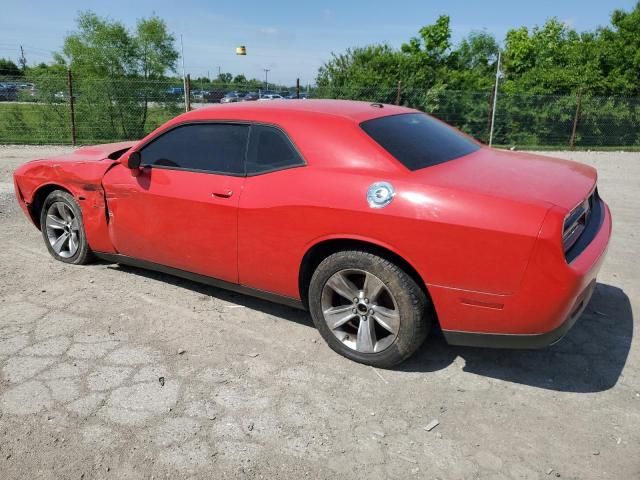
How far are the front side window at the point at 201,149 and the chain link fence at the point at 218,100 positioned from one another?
11984 mm

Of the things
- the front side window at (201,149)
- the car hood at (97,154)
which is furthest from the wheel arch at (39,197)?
the front side window at (201,149)

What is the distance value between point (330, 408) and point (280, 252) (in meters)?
1.08

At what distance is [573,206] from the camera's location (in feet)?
9.32

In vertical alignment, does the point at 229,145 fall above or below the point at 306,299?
above

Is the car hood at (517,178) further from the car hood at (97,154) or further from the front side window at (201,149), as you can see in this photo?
the car hood at (97,154)

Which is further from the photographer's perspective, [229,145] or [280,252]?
[229,145]

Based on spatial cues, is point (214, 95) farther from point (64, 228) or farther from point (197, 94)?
point (64, 228)

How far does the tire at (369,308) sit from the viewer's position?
307cm

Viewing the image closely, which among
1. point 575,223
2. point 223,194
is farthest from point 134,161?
point 575,223

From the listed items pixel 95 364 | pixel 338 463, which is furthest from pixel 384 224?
pixel 95 364

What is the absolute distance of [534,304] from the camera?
269 cm

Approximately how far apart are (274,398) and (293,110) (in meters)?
1.96

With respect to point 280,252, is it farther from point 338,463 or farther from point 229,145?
point 338,463

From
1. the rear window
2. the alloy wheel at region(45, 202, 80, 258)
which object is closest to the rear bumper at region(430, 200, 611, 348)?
the rear window
